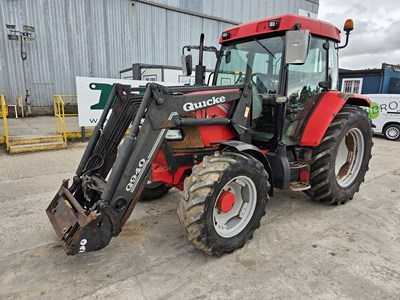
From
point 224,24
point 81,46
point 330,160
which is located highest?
point 224,24

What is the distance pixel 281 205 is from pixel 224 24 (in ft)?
53.4

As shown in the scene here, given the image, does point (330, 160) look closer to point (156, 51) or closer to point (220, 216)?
point (220, 216)

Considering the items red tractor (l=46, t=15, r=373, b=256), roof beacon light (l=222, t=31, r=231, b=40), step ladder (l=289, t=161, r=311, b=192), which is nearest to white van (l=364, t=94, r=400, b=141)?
red tractor (l=46, t=15, r=373, b=256)

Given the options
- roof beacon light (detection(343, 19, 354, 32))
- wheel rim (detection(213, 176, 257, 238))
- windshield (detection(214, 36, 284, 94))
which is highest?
roof beacon light (detection(343, 19, 354, 32))

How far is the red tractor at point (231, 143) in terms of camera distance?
8.30 feet

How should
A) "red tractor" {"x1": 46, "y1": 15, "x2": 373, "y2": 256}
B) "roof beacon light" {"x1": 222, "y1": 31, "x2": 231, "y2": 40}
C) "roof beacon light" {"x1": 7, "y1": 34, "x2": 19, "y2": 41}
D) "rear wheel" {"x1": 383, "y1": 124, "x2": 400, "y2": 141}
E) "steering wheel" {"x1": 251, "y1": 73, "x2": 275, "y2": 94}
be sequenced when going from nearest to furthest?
"red tractor" {"x1": 46, "y1": 15, "x2": 373, "y2": 256}, "steering wheel" {"x1": 251, "y1": 73, "x2": 275, "y2": 94}, "roof beacon light" {"x1": 222, "y1": 31, "x2": 231, "y2": 40}, "rear wheel" {"x1": 383, "y1": 124, "x2": 400, "y2": 141}, "roof beacon light" {"x1": 7, "y1": 34, "x2": 19, "y2": 41}

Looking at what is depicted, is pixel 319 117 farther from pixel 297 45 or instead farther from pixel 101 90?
pixel 101 90

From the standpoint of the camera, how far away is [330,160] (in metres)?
3.65

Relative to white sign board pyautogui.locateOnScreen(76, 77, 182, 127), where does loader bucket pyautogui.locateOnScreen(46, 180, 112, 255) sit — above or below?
below

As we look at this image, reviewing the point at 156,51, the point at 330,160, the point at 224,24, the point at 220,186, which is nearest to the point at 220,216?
the point at 220,186

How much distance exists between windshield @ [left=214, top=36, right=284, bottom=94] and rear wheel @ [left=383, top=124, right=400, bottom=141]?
9412 millimetres

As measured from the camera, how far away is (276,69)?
3488 millimetres

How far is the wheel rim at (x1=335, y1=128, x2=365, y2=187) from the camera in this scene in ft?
14.1

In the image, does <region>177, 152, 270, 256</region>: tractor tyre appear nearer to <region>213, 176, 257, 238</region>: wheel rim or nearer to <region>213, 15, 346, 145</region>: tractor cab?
<region>213, 176, 257, 238</region>: wheel rim
